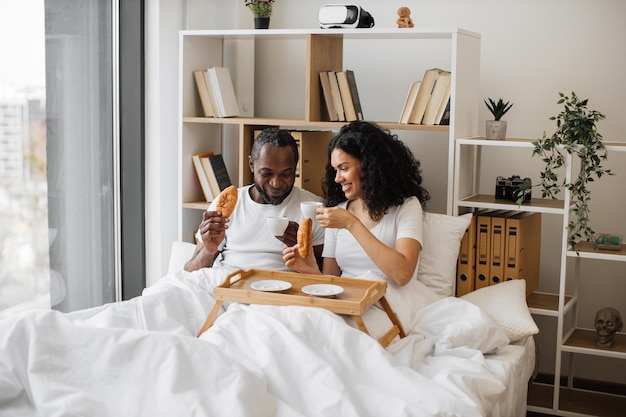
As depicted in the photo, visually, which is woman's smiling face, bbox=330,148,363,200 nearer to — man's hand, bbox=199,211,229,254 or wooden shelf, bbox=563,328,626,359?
man's hand, bbox=199,211,229,254

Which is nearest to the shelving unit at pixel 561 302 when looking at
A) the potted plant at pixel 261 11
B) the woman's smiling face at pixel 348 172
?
the woman's smiling face at pixel 348 172

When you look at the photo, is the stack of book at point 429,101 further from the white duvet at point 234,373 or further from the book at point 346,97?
the white duvet at point 234,373

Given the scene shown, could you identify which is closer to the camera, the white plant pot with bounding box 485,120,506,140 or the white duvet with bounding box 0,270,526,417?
the white duvet with bounding box 0,270,526,417

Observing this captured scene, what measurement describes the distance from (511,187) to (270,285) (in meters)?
1.15

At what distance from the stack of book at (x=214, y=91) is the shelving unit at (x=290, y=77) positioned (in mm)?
49

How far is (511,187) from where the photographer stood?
3.27 m

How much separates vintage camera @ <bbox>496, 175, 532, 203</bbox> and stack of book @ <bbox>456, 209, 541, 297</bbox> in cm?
8

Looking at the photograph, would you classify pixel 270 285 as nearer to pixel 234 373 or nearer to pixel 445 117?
pixel 234 373

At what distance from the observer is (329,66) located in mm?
3518

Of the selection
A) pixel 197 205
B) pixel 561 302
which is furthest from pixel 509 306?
pixel 197 205

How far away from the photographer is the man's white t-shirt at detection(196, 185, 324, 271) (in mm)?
3105

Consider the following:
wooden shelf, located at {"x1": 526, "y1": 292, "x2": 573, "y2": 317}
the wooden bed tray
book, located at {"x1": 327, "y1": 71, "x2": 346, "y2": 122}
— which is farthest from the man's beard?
wooden shelf, located at {"x1": 526, "y1": 292, "x2": 573, "y2": 317}

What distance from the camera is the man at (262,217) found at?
3021mm

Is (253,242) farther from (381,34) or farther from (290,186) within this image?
(381,34)
